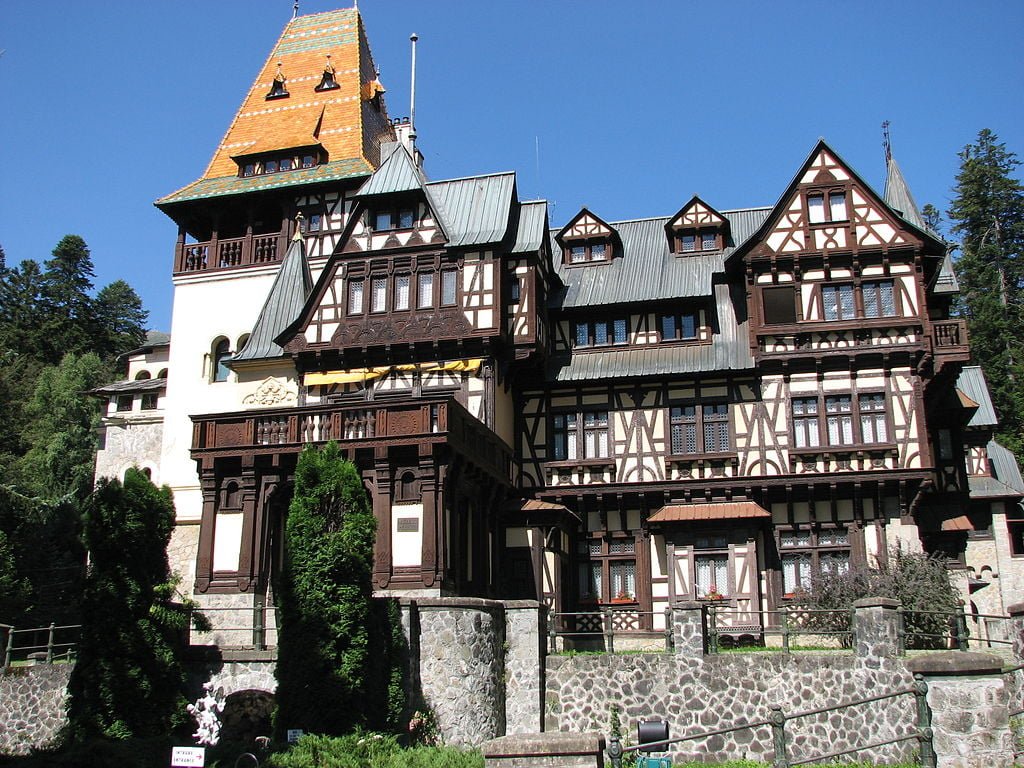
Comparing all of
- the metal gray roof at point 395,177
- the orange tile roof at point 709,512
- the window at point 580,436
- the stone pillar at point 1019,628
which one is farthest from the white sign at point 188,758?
the metal gray roof at point 395,177

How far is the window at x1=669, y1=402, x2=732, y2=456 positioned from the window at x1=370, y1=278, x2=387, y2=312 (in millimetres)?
8919

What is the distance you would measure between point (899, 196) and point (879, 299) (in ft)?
18.9

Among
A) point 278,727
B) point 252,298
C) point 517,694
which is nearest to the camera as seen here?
point 278,727

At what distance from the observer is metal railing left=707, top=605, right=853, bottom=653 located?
2280 centimetres

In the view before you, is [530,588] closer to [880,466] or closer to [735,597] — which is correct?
[735,597]

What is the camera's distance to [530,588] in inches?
1125

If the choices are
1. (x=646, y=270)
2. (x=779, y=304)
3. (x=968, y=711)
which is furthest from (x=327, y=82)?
(x=968, y=711)

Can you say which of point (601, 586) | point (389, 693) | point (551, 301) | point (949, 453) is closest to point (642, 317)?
point (551, 301)

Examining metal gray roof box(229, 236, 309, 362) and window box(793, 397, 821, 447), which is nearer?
window box(793, 397, 821, 447)

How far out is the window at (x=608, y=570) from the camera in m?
29.8

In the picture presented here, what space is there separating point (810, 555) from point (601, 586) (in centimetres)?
585

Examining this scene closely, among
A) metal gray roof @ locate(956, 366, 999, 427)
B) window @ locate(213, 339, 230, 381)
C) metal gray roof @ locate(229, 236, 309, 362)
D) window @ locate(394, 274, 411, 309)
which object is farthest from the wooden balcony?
metal gray roof @ locate(956, 366, 999, 427)

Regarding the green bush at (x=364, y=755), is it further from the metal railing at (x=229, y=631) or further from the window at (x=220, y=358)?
the window at (x=220, y=358)

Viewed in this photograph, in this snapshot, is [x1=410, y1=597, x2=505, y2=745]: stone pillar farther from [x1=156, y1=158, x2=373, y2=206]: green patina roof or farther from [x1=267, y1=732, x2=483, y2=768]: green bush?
[x1=156, y1=158, x2=373, y2=206]: green patina roof
